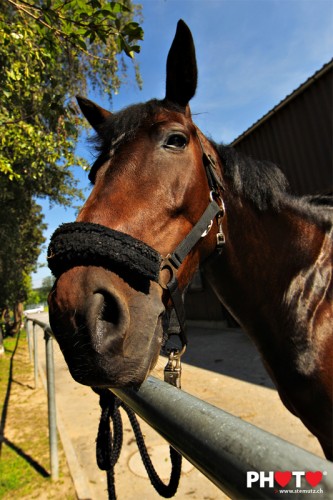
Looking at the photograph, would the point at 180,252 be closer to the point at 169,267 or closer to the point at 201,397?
the point at 169,267

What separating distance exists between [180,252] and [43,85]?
726 cm

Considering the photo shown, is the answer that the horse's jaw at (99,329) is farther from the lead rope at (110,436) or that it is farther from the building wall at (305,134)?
the building wall at (305,134)

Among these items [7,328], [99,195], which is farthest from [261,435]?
[7,328]

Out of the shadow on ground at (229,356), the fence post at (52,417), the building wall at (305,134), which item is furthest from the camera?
the building wall at (305,134)

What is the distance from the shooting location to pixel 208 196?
1.69m

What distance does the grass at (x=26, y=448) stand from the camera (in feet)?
10.7

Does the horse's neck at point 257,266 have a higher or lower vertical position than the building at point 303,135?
lower

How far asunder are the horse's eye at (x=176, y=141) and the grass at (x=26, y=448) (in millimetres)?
3442

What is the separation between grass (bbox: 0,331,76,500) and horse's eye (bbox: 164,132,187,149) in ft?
11.3

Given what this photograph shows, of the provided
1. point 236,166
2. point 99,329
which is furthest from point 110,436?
point 236,166

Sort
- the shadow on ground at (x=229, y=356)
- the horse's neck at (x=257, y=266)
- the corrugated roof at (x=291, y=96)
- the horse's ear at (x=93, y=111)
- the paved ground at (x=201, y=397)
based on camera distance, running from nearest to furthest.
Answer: the horse's neck at (x=257, y=266) < the horse's ear at (x=93, y=111) < the paved ground at (x=201, y=397) < the shadow on ground at (x=229, y=356) < the corrugated roof at (x=291, y=96)

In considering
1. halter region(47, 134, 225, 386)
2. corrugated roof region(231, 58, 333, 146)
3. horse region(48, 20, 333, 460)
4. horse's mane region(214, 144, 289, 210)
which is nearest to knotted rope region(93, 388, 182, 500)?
halter region(47, 134, 225, 386)

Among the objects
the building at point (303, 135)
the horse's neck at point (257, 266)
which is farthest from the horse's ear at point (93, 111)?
the building at point (303, 135)

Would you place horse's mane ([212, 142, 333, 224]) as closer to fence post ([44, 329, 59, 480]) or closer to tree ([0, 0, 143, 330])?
tree ([0, 0, 143, 330])
